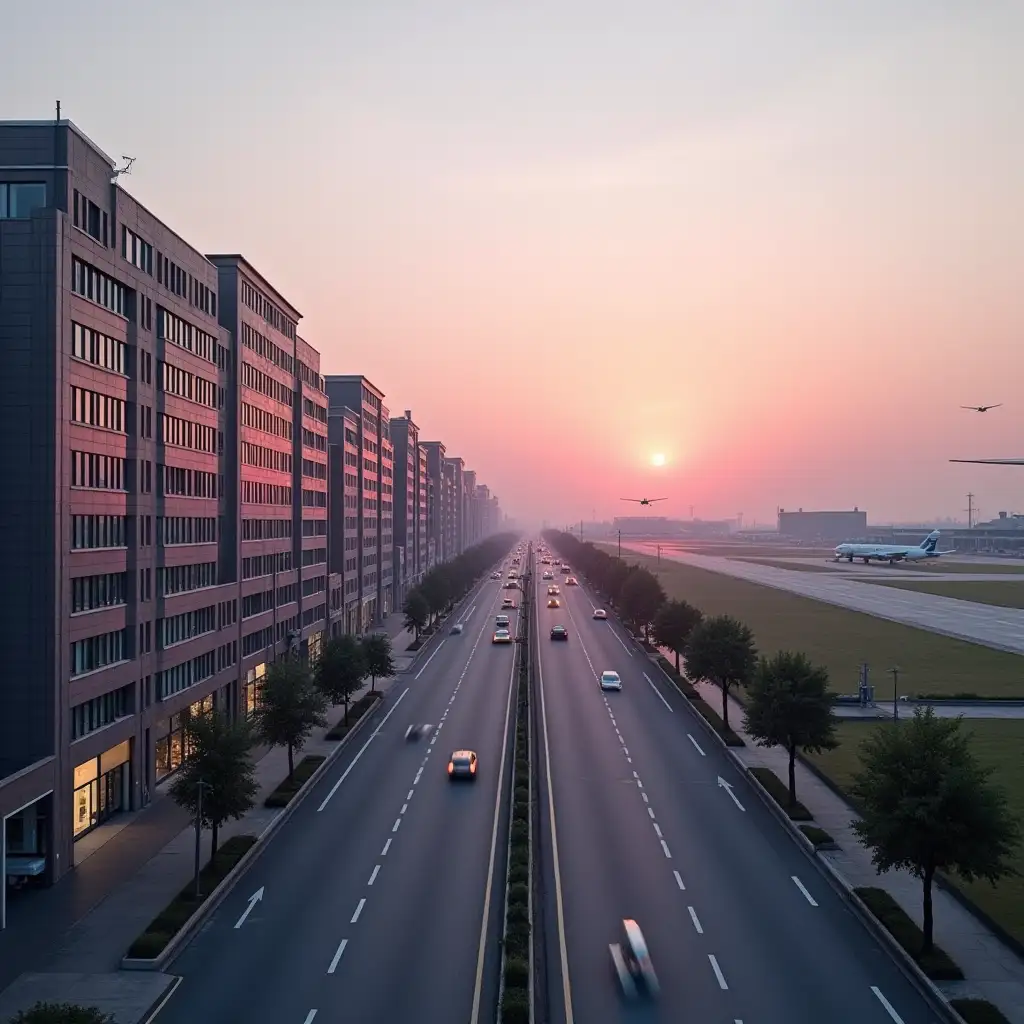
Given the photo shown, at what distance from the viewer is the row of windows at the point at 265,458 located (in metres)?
65.1

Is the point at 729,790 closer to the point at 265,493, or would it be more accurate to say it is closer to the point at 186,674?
the point at 186,674

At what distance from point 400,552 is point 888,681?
85206 mm

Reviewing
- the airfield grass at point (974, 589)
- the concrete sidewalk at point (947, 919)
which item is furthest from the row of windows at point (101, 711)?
the airfield grass at point (974, 589)

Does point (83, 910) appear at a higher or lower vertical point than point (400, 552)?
lower

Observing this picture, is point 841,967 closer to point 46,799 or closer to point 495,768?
point 495,768

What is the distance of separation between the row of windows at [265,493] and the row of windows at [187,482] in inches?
212

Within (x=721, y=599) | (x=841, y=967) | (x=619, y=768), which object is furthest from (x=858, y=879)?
(x=721, y=599)

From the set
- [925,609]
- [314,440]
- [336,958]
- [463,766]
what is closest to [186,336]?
[463,766]

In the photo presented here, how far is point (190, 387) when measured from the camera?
5459cm

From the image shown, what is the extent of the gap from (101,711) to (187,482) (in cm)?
1632

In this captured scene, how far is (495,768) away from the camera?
51156 mm

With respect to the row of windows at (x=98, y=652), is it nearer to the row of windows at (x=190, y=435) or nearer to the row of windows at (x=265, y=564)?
the row of windows at (x=190, y=435)

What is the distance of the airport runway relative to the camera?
10164cm

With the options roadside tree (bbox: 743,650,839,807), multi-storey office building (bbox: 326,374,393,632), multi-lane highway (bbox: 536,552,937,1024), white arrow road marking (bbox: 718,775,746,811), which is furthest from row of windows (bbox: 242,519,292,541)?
roadside tree (bbox: 743,650,839,807)
